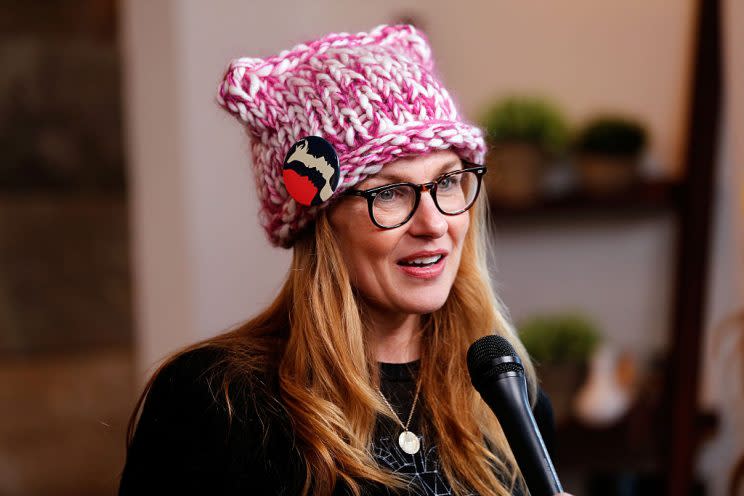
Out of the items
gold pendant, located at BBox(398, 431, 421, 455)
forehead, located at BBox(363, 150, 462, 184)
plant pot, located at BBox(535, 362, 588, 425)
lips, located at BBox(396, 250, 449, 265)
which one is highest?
forehead, located at BBox(363, 150, 462, 184)

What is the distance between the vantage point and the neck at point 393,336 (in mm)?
1410

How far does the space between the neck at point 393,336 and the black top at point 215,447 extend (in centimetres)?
11

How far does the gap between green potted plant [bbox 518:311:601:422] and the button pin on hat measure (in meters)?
1.73

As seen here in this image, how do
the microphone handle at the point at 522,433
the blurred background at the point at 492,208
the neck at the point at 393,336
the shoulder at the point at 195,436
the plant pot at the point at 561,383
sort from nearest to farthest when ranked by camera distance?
1. the microphone handle at the point at 522,433
2. the shoulder at the point at 195,436
3. the neck at the point at 393,336
4. the blurred background at the point at 492,208
5. the plant pot at the point at 561,383

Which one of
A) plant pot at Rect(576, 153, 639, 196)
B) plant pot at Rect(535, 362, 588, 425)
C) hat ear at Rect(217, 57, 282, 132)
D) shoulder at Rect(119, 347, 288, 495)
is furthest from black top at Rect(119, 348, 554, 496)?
plant pot at Rect(576, 153, 639, 196)

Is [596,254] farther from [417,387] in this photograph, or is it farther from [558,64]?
[417,387]

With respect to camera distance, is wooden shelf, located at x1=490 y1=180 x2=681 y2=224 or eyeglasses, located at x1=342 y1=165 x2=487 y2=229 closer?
eyeglasses, located at x1=342 y1=165 x2=487 y2=229

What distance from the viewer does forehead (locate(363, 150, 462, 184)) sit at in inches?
51.1

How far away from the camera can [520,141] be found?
9.72 ft

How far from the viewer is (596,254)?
3.23 m

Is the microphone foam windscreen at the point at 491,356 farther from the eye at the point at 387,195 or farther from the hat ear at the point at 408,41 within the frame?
the hat ear at the point at 408,41

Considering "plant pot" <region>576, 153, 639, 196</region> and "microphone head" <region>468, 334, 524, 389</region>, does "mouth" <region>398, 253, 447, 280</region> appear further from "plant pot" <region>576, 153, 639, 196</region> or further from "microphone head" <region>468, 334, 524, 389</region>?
"plant pot" <region>576, 153, 639, 196</region>

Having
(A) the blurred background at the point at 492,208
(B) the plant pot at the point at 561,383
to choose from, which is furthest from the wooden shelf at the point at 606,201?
(B) the plant pot at the point at 561,383

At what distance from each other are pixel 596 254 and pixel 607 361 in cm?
45
